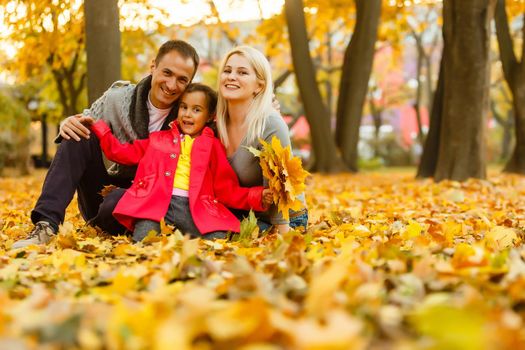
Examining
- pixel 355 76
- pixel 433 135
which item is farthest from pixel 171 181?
pixel 355 76

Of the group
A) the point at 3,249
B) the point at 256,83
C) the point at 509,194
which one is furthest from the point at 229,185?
the point at 509,194

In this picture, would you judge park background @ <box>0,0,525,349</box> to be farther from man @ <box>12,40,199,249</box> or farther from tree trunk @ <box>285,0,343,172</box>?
tree trunk @ <box>285,0,343,172</box>

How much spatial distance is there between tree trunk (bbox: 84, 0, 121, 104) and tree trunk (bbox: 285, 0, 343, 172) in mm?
5308

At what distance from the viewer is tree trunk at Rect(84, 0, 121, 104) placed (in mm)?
7273

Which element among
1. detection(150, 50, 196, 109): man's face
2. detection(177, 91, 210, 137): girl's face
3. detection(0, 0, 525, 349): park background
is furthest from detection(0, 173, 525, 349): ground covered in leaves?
detection(150, 50, 196, 109): man's face

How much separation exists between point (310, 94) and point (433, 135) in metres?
2.78

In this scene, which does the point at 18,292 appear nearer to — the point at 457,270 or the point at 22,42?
the point at 457,270

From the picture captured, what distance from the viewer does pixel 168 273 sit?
8.15 ft

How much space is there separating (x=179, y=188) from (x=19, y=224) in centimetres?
166

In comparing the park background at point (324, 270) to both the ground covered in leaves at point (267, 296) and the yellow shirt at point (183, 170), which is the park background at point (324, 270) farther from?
the yellow shirt at point (183, 170)

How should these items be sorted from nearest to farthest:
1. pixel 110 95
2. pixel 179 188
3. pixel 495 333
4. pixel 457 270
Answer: pixel 495 333, pixel 457 270, pixel 179 188, pixel 110 95

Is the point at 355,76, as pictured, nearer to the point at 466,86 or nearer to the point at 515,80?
the point at 515,80

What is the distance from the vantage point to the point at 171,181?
4.02m

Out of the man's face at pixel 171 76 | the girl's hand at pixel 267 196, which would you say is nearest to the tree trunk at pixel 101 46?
the man's face at pixel 171 76
